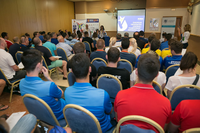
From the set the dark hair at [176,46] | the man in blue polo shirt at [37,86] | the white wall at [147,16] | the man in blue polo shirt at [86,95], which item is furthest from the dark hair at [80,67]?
the white wall at [147,16]

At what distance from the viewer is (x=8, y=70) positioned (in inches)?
112

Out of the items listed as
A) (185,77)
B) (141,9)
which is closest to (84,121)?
(185,77)

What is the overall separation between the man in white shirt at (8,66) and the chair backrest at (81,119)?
2375 mm

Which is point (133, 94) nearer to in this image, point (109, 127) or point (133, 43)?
point (109, 127)

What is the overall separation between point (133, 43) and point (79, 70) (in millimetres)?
3096

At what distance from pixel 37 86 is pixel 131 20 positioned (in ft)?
34.8

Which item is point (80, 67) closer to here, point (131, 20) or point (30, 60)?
point (30, 60)

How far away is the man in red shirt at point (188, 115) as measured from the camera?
104 cm

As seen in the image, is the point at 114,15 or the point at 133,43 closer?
the point at 133,43

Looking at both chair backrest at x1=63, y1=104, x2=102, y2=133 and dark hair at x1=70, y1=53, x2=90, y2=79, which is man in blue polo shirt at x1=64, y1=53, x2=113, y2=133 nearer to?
dark hair at x1=70, y1=53, x2=90, y2=79

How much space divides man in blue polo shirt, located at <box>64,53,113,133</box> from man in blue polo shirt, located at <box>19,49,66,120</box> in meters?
0.31

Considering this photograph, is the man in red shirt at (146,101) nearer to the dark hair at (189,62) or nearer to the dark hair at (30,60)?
the dark hair at (189,62)

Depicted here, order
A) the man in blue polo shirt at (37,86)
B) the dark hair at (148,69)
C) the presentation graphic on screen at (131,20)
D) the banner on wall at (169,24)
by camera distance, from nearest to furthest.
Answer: the dark hair at (148,69) < the man in blue polo shirt at (37,86) < the banner on wall at (169,24) < the presentation graphic on screen at (131,20)

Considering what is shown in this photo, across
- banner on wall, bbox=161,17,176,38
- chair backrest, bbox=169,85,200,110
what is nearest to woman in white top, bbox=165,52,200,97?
chair backrest, bbox=169,85,200,110
